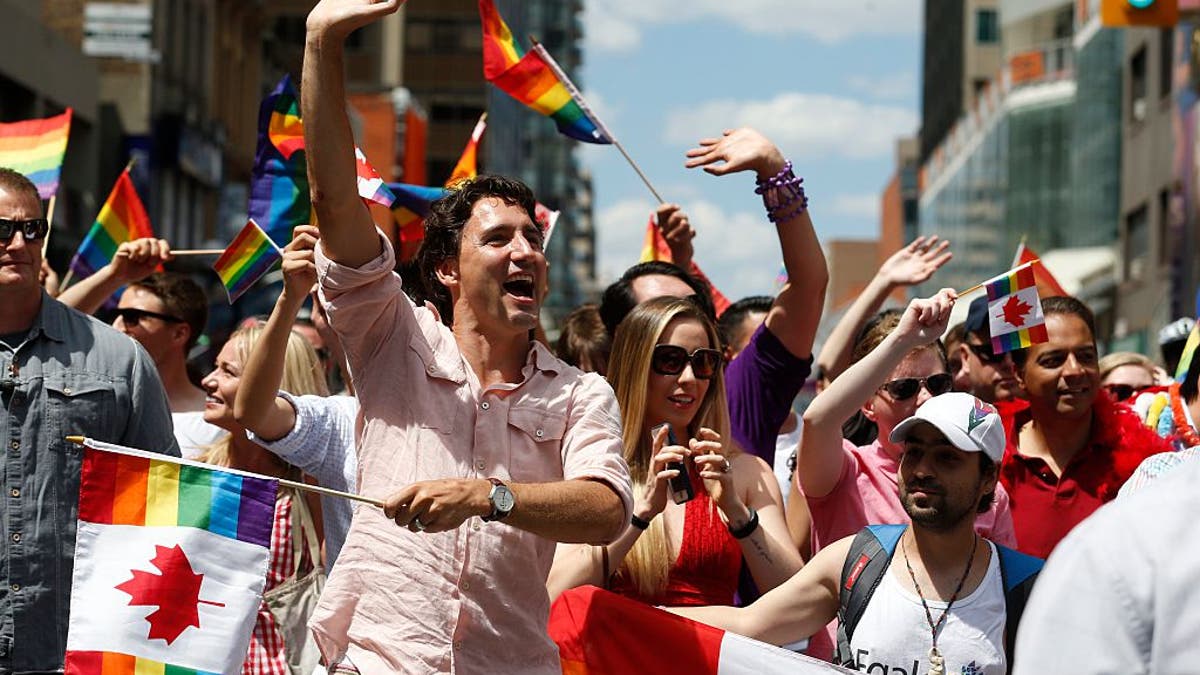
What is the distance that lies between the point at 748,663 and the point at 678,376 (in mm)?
1007

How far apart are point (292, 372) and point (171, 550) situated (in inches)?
64.3

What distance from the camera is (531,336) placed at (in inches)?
185

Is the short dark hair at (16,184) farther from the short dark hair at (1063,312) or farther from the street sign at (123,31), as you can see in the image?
the street sign at (123,31)

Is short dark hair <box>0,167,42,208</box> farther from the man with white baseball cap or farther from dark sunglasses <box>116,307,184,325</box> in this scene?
the man with white baseball cap

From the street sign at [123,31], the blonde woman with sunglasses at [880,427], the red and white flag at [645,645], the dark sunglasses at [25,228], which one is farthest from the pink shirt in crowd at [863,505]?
the street sign at [123,31]

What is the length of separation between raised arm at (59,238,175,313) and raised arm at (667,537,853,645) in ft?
9.47

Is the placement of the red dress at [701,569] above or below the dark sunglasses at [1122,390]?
above

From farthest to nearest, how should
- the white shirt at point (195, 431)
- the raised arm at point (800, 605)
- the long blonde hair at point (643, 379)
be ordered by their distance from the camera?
the white shirt at point (195, 431)
the long blonde hair at point (643, 379)
the raised arm at point (800, 605)

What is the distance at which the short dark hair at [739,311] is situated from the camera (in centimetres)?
831

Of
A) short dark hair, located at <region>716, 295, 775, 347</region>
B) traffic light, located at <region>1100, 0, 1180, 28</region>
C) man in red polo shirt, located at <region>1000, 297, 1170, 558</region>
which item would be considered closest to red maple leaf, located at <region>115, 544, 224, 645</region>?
man in red polo shirt, located at <region>1000, 297, 1170, 558</region>

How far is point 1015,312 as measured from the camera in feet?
21.4

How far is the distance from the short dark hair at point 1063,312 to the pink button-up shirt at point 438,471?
2.76 m

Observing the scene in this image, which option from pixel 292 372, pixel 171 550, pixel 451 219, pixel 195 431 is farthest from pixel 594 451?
pixel 195 431

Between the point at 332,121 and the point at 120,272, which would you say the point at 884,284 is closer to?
the point at 120,272
